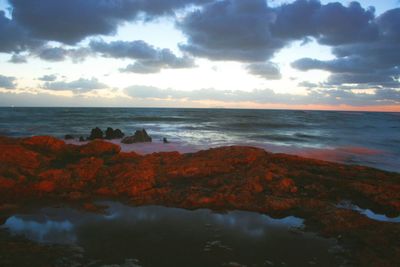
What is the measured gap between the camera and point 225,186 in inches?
326

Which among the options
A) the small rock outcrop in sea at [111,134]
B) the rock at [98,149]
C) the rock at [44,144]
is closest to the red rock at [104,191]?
the rock at [98,149]

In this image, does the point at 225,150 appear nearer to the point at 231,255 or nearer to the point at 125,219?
the point at 125,219

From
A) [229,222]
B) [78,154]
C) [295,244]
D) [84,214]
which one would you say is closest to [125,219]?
[84,214]

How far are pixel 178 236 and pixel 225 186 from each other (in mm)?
2789

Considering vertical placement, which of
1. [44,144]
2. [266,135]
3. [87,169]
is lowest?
[266,135]

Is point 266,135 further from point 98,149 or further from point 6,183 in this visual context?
point 6,183

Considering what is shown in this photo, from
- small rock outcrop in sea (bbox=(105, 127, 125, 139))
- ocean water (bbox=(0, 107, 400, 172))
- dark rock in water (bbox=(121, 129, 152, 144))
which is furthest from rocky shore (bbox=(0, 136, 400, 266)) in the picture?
small rock outcrop in sea (bbox=(105, 127, 125, 139))

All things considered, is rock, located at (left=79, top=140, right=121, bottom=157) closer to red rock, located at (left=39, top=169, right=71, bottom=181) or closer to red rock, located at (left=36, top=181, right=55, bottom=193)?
red rock, located at (left=39, top=169, right=71, bottom=181)

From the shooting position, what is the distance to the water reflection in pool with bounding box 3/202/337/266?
4941mm

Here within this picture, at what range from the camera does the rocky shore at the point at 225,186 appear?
6195 mm

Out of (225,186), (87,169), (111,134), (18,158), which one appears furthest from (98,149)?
(111,134)

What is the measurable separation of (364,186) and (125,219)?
619 centimetres

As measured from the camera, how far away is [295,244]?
5520 mm

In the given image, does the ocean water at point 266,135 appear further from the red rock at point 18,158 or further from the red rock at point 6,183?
the red rock at point 6,183
